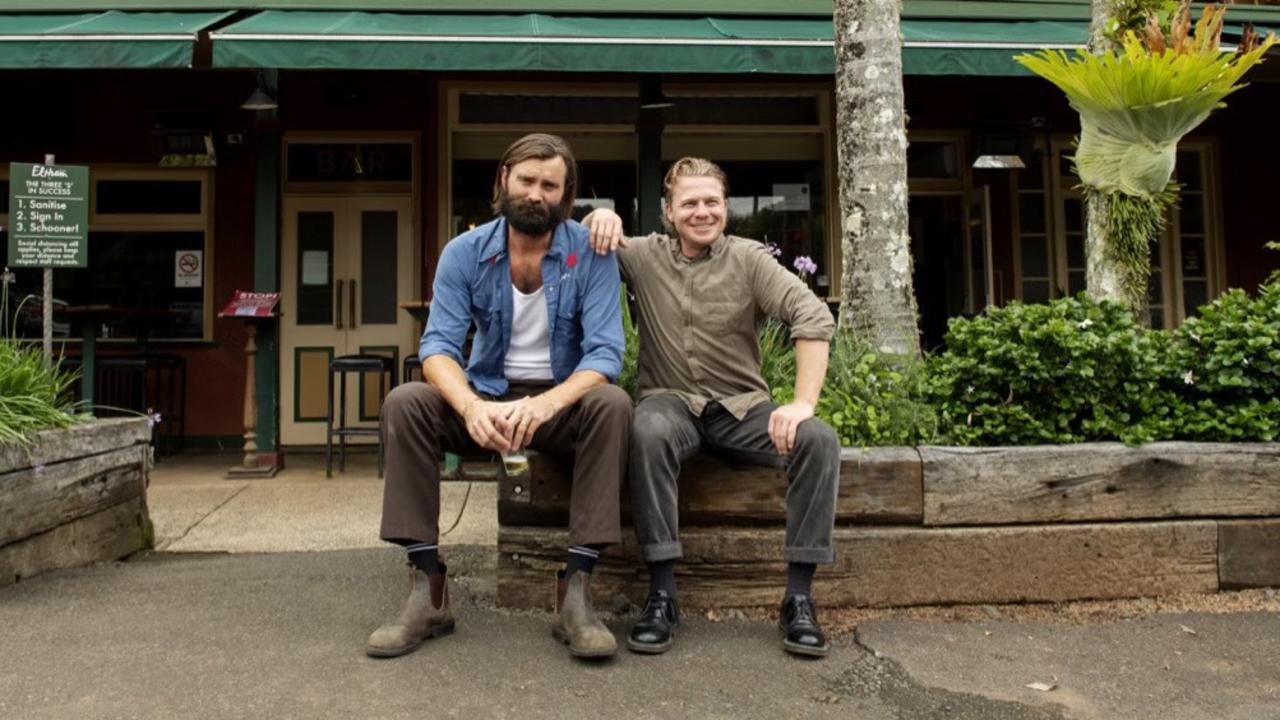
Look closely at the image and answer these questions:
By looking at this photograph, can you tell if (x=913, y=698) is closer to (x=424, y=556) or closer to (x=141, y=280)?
(x=424, y=556)

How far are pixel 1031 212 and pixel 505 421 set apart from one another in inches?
295

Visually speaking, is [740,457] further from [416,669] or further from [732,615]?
[416,669]

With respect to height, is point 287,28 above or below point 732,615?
above

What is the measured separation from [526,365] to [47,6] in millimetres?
6256

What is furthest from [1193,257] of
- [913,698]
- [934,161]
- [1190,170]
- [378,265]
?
[913,698]

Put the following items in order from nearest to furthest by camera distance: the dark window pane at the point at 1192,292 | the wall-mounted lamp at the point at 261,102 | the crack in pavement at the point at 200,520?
the crack in pavement at the point at 200,520
the wall-mounted lamp at the point at 261,102
the dark window pane at the point at 1192,292

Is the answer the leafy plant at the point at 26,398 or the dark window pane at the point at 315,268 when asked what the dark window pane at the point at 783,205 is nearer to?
the dark window pane at the point at 315,268

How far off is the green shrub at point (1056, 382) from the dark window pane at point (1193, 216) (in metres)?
6.47

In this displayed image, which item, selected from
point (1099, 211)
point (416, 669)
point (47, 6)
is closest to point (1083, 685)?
point (416, 669)

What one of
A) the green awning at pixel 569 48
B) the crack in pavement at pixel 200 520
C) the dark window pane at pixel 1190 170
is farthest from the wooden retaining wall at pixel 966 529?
the dark window pane at pixel 1190 170

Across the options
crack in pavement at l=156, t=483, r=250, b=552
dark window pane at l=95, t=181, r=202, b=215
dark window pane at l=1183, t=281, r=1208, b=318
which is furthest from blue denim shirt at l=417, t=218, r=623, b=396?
dark window pane at l=1183, t=281, r=1208, b=318

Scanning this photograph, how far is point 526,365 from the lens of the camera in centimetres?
287

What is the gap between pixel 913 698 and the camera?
2.30 metres

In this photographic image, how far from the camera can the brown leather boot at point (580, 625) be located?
2426 mm
